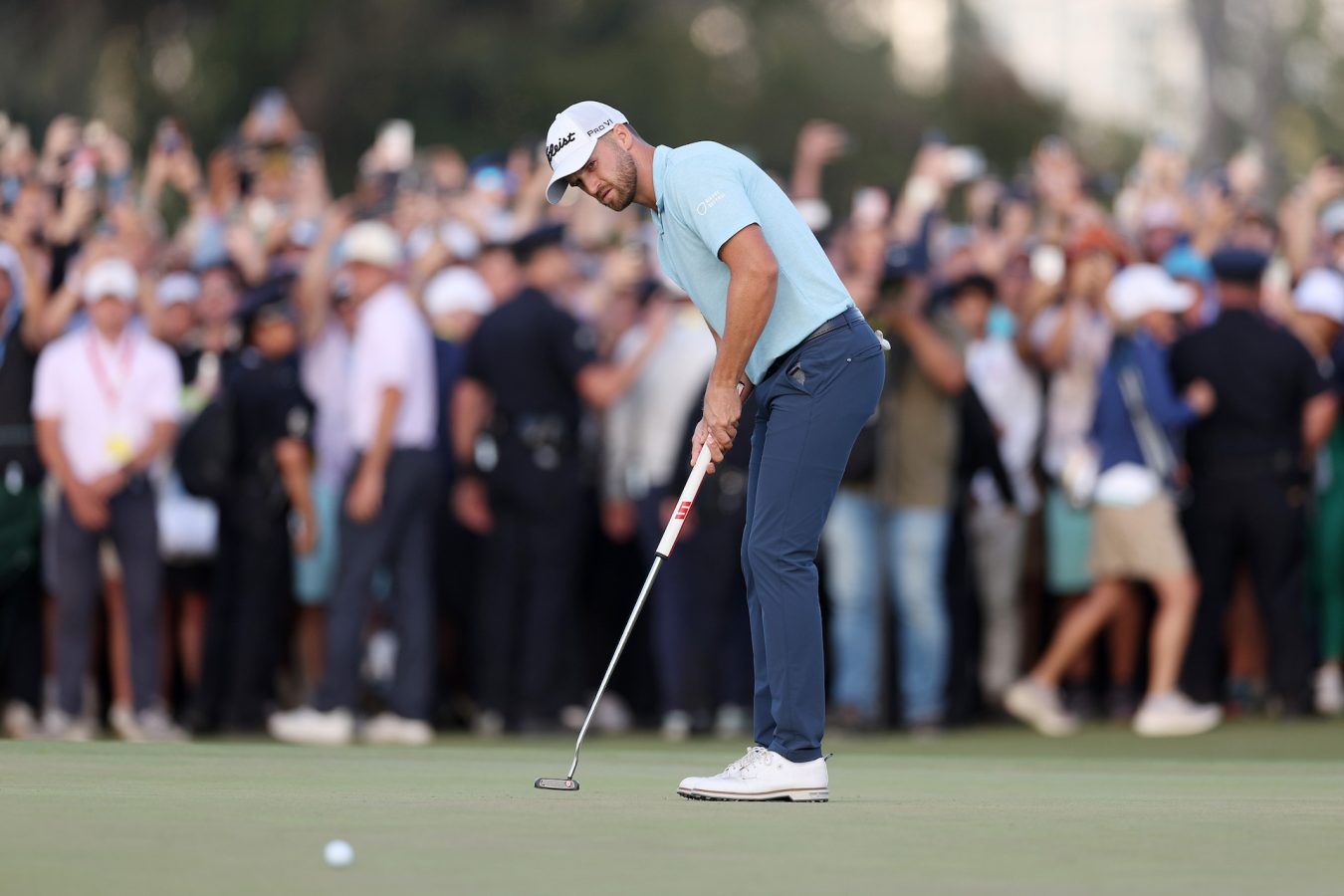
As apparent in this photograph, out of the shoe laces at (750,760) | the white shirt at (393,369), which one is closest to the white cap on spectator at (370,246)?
the white shirt at (393,369)

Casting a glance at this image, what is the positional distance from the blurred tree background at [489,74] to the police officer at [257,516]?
17.0 m

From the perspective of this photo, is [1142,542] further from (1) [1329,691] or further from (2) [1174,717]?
(1) [1329,691]

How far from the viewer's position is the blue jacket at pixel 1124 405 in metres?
12.8

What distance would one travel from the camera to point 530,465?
1242 centimetres

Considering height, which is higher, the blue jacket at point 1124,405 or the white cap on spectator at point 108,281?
the white cap on spectator at point 108,281

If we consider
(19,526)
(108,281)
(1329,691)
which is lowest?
(1329,691)

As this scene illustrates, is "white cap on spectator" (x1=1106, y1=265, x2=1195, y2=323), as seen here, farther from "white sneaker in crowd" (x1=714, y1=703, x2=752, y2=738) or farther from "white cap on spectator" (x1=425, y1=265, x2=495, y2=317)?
"white cap on spectator" (x1=425, y1=265, x2=495, y2=317)

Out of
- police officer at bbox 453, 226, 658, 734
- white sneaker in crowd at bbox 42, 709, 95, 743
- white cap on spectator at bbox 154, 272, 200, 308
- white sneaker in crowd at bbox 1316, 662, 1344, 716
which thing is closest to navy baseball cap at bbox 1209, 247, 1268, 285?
white sneaker in crowd at bbox 1316, 662, 1344, 716

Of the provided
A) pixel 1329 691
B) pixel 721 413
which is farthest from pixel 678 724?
pixel 721 413

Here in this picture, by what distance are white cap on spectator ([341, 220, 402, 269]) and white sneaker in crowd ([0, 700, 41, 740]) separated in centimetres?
283

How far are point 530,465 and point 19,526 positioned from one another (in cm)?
256

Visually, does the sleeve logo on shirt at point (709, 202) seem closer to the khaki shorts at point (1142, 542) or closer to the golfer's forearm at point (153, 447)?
the golfer's forearm at point (153, 447)

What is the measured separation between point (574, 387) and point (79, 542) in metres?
2.57

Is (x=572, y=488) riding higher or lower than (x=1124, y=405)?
lower
